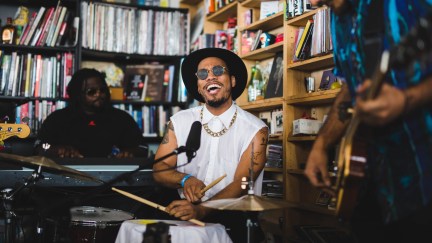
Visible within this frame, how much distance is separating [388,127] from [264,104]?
256cm

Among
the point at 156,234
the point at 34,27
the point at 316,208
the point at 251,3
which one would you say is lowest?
Result: the point at 316,208

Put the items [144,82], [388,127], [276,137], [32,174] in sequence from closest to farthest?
[388,127]
[32,174]
[276,137]
[144,82]

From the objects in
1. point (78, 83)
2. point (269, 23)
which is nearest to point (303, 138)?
point (269, 23)

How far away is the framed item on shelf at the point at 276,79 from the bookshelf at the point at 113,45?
1.30 metres

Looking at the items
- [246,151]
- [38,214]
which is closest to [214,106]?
[246,151]

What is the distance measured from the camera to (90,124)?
4484 mm

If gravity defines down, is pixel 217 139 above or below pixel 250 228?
above

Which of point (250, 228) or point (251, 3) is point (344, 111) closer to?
point (250, 228)

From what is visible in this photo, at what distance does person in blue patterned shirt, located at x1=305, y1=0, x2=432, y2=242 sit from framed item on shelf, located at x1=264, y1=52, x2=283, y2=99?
2203 millimetres

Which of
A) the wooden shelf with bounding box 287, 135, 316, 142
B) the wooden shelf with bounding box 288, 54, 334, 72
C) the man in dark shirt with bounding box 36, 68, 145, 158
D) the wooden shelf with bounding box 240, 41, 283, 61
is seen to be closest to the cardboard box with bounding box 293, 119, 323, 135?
the wooden shelf with bounding box 287, 135, 316, 142

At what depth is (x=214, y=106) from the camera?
2977 millimetres

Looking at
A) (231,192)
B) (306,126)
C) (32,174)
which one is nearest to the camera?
(32,174)

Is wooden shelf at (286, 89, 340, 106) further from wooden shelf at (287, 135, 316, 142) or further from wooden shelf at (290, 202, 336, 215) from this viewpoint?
wooden shelf at (290, 202, 336, 215)

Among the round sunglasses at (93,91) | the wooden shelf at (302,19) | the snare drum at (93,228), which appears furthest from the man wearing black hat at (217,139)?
the round sunglasses at (93,91)
